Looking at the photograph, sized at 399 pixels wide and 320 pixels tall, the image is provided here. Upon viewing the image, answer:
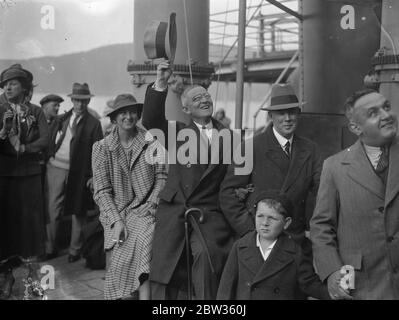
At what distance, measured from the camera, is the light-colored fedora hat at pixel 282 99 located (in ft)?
8.88

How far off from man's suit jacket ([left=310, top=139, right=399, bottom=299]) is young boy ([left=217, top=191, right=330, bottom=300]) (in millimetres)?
124

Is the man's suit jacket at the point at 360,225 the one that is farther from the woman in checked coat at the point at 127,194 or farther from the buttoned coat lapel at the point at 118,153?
the buttoned coat lapel at the point at 118,153

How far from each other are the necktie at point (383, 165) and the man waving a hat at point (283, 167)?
19.4 inches

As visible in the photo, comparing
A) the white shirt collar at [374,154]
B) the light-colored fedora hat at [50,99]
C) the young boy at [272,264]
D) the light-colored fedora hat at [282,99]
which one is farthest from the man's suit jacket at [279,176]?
the light-colored fedora hat at [50,99]

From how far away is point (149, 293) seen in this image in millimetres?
2979

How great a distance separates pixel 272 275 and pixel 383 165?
2.19 feet

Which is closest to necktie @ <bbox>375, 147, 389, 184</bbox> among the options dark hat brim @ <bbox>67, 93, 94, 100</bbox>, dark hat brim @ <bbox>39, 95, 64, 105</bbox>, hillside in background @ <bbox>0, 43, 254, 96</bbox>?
hillside in background @ <bbox>0, 43, 254, 96</bbox>

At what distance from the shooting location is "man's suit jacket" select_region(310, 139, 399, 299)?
86.4 inches

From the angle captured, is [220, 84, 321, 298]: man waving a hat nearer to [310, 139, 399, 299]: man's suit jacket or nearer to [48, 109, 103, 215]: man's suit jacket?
[310, 139, 399, 299]: man's suit jacket

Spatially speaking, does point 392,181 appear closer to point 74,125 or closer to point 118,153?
point 118,153

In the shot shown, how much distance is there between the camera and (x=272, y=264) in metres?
2.37

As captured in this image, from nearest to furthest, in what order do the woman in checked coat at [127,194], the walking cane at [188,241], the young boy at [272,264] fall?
1. the young boy at [272,264]
2. the walking cane at [188,241]
3. the woman in checked coat at [127,194]

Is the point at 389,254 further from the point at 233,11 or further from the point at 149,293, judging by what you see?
the point at 233,11

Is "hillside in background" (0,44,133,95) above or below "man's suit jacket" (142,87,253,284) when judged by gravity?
above
